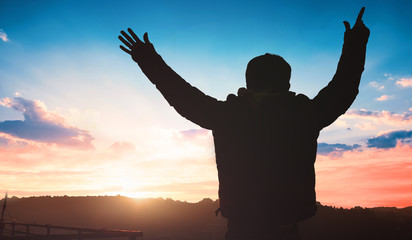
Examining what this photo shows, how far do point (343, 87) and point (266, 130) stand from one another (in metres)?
0.83

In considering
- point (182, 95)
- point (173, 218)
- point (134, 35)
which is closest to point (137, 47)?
point (134, 35)

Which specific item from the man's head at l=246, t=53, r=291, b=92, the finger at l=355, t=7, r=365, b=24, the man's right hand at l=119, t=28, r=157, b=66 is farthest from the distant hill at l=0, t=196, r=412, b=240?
the finger at l=355, t=7, r=365, b=24

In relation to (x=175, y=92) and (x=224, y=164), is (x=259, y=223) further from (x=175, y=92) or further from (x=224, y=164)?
(x=175, y=92)

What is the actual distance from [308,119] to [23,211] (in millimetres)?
64799

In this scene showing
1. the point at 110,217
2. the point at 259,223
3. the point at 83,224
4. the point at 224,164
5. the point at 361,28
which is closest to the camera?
the point at 259,223

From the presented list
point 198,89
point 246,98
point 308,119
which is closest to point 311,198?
point 308,119

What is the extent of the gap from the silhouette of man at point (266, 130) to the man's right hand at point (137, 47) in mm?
25

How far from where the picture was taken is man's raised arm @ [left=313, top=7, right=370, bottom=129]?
2670mm

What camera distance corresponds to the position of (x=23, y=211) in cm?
5469

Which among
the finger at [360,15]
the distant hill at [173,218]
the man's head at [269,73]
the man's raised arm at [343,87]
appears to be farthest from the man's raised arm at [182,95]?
the distant hill at [173,218]

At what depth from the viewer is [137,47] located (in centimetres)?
288

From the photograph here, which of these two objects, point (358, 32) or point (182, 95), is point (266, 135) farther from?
point (358, 32)

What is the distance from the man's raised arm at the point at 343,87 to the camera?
105 inches

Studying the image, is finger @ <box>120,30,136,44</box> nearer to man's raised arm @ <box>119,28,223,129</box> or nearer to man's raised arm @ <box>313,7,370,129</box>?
man's raised arm @ <box>119,28,223,129</box>
